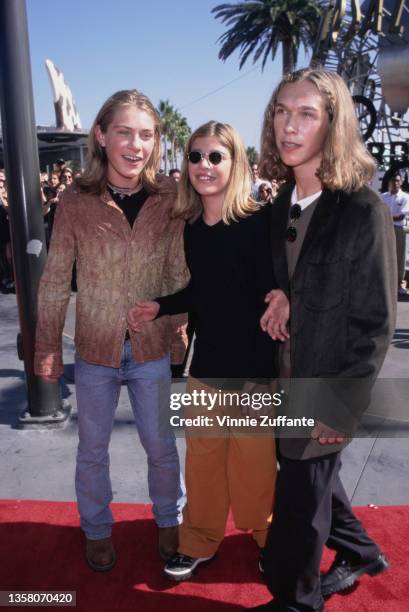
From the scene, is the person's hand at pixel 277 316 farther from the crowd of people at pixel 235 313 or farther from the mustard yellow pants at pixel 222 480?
the mustard yellow pants at pixel 222 480

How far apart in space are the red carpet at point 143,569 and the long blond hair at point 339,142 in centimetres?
170

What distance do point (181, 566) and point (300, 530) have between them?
2.54ft

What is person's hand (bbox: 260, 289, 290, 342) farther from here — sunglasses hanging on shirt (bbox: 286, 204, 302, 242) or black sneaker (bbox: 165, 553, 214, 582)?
black sneaker (bbox: 165, 553, 214, 582)

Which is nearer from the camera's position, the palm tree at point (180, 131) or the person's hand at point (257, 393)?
the person's hand at point (257, 393)

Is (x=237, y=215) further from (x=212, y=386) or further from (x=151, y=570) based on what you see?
(x=151, y=570)

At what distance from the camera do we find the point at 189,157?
219 centimetres

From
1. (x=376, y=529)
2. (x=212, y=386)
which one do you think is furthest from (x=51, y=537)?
(x=376, y=529)

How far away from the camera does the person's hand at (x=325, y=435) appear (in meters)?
1.74

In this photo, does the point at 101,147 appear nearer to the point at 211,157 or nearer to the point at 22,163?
the point at 211,157

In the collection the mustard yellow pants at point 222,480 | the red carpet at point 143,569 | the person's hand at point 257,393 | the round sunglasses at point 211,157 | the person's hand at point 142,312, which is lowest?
the red carpet at point 143,569

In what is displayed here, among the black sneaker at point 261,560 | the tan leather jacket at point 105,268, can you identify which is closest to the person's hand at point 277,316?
the tan leather jacket at point 105,268

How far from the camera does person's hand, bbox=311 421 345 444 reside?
1.74 meters

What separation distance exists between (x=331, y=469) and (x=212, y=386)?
609 mm

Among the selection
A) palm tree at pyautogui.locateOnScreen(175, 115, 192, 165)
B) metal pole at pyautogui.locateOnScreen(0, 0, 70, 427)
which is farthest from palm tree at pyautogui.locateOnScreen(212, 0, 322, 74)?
palm tree at pyautogui.locateOnScreen(175, 115, 192, 165)
